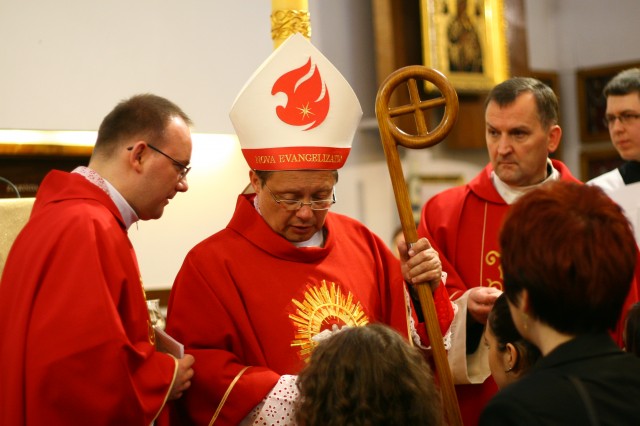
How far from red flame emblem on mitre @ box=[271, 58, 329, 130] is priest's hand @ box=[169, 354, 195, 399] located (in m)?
0.98

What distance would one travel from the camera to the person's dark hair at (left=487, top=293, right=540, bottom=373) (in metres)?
2.58

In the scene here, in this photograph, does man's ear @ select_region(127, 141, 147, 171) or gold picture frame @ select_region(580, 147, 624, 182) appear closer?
man's ear @ select_region(127, 141, 147, 171)

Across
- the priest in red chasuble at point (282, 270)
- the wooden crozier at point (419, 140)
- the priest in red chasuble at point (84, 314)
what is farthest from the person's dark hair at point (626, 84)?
the priest in red chasuble at point (84, 314)

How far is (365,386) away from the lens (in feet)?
7.70

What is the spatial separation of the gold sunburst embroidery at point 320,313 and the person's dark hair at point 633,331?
0.98 meters

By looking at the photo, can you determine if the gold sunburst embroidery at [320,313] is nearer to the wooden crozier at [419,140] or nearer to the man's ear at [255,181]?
the wooden crozier at [419,140]

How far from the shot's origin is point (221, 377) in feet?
10.9

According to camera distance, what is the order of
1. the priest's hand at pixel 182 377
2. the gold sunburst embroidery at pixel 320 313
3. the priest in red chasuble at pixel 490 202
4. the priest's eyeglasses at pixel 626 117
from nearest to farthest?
the priest's hand at pixel 182 377, the gold sunburst embroidery at pixel 320 313, the priest in red chasuble at pixel 490 202, the priest's eyeglasses at pixel 626 117

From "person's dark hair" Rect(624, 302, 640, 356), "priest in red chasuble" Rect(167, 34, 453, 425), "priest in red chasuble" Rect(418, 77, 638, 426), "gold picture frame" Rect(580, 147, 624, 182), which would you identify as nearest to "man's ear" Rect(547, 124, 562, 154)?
"priest in red chasuble" Rect(418, 77, 638, 426)

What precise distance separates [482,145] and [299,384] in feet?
20.5

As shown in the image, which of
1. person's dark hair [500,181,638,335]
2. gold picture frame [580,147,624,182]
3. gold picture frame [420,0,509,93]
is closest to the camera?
person's dark hair [500,181,638,335]

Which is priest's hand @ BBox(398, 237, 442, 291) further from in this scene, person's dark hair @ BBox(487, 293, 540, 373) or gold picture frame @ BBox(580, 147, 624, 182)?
gold picture frame @ BBox(580, 147, 624, 182)

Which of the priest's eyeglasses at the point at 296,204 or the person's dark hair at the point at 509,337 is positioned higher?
the priest's eyeglasses at the point at 296,204

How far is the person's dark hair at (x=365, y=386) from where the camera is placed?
7.64 ft
